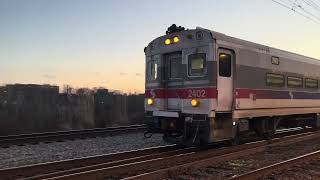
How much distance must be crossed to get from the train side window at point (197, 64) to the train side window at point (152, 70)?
156 cm

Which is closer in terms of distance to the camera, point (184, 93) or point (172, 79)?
point (184, 93)

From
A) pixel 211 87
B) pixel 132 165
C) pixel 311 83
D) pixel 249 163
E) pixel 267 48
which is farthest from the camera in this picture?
pixel 311 83

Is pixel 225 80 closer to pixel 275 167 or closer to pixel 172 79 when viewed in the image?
pixel 172 79

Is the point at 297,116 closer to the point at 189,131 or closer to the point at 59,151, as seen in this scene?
the point at 189,131

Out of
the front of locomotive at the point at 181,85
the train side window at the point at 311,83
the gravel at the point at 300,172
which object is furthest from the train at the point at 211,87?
the gravel at the point at 300,172

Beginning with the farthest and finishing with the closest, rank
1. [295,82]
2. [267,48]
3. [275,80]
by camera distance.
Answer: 1. [295,82]
2. [275,80]
3. [267,48]

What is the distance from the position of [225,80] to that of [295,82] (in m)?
5.37

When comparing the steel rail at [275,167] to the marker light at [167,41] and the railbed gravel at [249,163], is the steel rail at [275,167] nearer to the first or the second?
the railbed gravel at [249,163]

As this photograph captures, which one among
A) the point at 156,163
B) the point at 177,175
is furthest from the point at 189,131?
the point at 177,175

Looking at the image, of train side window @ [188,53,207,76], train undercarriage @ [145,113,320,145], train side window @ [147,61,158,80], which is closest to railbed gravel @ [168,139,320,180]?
train undercarriage @ [145,113,320,145]

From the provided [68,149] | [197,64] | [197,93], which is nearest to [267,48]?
[197,64]

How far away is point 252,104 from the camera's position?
14836 millimetres

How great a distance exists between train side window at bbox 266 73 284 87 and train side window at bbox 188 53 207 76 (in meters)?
3.40

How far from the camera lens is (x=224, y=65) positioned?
13.6 metres
